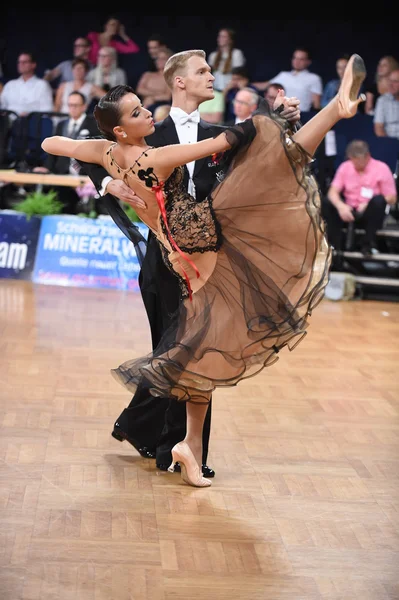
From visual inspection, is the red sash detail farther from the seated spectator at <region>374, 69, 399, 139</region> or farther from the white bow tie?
the seated spectator at <region>374, 69, 399, 139</region>

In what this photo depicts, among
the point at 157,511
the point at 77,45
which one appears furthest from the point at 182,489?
the point at 77,45

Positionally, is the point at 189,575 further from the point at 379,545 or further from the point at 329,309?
the point at 329,309

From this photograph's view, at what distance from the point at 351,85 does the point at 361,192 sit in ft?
17.8

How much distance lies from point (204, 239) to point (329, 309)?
4476 mm

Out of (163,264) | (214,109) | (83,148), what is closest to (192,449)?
(163,264)

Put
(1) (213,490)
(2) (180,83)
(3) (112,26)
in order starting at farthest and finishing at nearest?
(3) (112,26)
(2) (180,83)
(1) (213,490)

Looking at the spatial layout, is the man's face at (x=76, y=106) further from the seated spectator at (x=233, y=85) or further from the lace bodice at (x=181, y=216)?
the lace bodice at (x=181, y=216)

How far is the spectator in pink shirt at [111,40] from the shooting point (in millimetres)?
10359

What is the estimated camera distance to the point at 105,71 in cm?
980

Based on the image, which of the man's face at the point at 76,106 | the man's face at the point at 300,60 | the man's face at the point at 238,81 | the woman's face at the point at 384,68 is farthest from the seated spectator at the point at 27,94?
the woman's face at the point at 384,68

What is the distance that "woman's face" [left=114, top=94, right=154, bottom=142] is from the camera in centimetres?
329

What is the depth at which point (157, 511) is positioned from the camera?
3.21m

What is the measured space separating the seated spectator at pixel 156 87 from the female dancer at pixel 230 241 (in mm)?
6458

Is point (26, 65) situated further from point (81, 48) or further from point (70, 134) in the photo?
point (70, 134)
